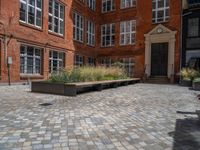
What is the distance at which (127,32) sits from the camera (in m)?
23.7

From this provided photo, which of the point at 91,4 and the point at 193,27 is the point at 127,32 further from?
the point at 193,27

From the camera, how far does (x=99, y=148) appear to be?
10.9ft

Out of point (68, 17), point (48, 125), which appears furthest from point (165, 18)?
point (48, 125)

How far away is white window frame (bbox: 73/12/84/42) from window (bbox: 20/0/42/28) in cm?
535

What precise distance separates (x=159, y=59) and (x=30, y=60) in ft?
42.2

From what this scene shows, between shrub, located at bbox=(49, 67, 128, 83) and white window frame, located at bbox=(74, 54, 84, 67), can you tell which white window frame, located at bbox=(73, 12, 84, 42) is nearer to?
white window frame, located at bbox=(74, 54, 84, 67)

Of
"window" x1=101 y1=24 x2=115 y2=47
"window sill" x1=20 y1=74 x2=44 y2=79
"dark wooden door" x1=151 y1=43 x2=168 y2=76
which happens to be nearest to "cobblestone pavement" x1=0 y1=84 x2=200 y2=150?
"window sill" x1=20 y1=74 x2=44 y2=79

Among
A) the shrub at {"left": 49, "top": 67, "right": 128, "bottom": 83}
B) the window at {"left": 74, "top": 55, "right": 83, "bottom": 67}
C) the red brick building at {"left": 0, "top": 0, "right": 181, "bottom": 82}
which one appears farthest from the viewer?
the window at {"left": 74, "top": 55, "right": 83, "bottom": 67}

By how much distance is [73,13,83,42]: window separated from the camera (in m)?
20.7

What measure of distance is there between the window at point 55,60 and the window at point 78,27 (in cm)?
303

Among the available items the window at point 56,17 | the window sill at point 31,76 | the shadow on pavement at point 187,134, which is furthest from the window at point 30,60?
the shadow on pavement at point 187,134

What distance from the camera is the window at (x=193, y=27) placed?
20.1m

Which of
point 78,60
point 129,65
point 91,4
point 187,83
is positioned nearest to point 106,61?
point 129,65

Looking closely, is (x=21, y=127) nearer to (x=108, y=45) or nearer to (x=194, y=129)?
(x=194, y=129)
